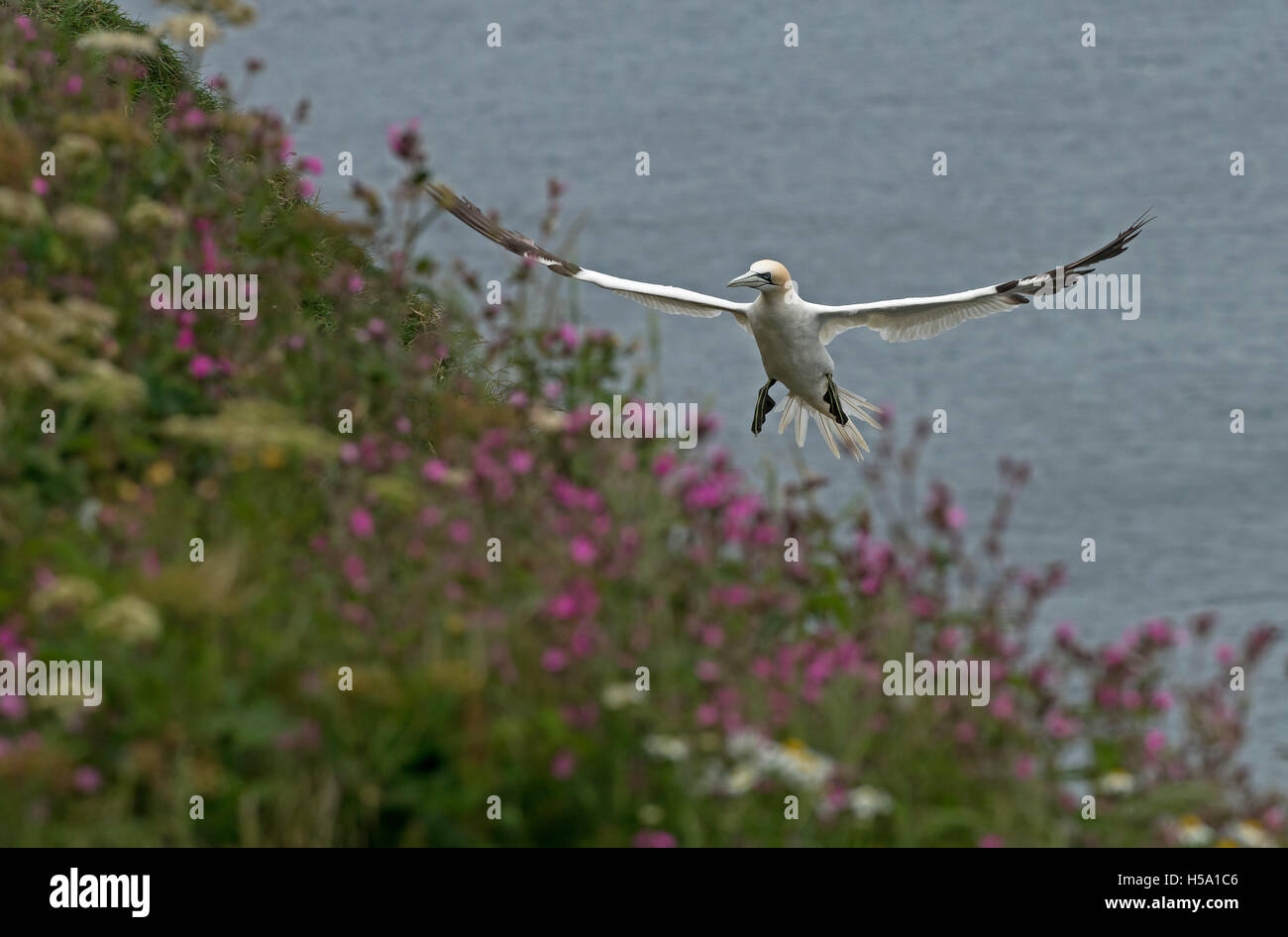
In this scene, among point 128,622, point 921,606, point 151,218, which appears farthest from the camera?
point 151,218

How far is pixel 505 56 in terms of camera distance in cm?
2697

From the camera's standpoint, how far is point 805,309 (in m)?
8.55

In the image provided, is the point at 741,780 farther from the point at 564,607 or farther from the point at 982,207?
the point at 982,207

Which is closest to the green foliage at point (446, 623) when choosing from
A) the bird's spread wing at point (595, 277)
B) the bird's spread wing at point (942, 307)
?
the bird's spread wing at point (595, 277)

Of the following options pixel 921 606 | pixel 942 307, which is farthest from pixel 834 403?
pixel 921 606

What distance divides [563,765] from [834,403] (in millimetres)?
5261

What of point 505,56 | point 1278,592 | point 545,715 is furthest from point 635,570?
point 505,56

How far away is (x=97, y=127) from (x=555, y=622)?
242 centimetres

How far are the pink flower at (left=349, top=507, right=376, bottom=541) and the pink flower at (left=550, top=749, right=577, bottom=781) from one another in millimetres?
864

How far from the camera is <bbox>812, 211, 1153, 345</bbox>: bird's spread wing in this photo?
820 centimetres

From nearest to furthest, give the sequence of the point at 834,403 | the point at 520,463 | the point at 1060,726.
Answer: the point at 1060,726
the point at 520,463
the point at 834,403
